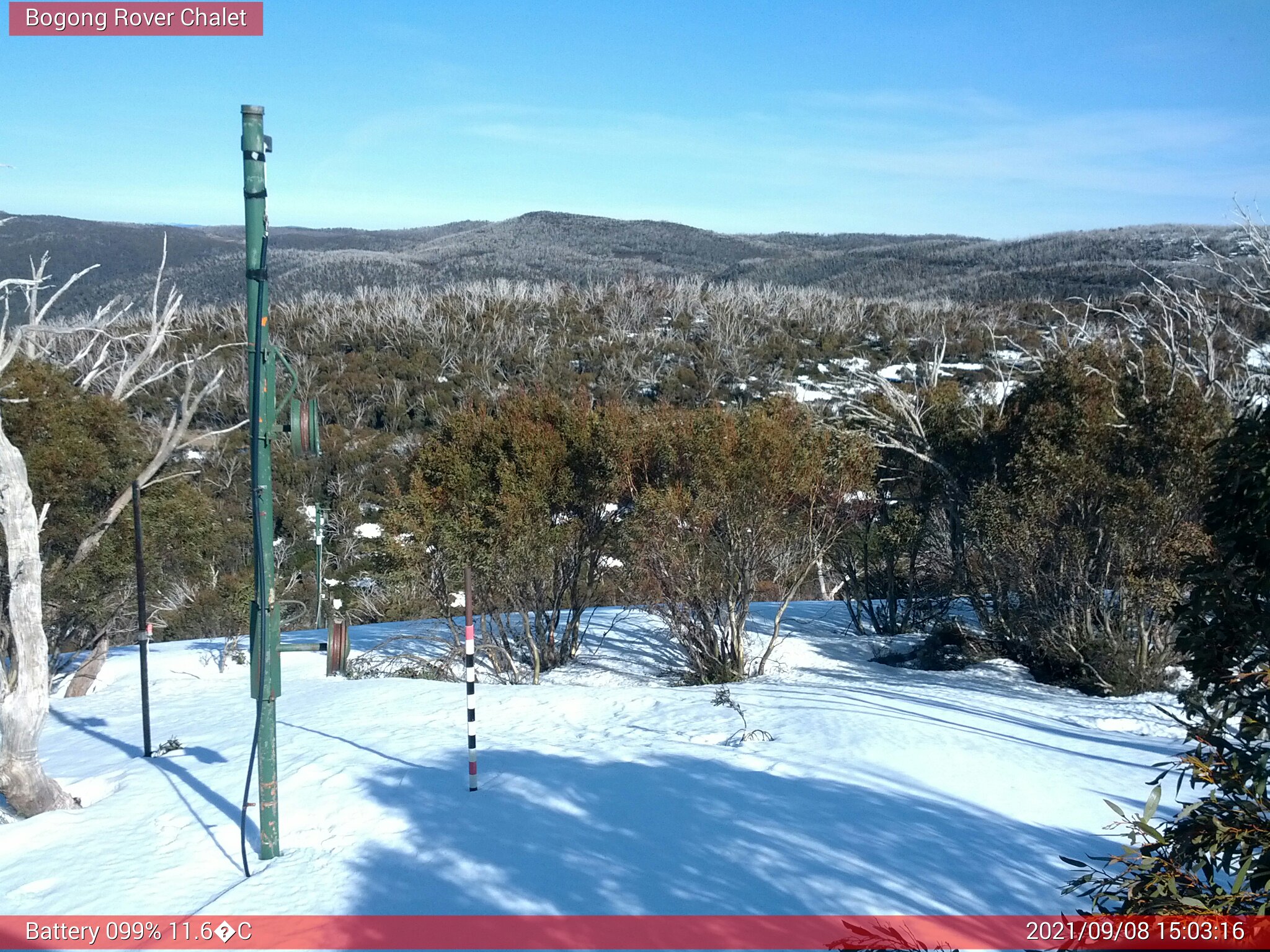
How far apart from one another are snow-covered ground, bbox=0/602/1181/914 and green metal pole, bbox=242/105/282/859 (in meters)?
1.06

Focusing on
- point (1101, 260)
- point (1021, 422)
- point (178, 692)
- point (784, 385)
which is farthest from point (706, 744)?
point (1101, 260)

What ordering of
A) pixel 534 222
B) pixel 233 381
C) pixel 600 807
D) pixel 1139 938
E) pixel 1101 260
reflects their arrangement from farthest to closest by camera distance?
pixel 534 222 < pixel 1101 260 < pixel 233 381 < pixel 600 807 < pixel 1139 938

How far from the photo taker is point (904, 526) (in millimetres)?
16938

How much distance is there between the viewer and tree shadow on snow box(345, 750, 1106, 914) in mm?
4871

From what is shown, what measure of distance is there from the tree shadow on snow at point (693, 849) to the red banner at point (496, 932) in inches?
3.8

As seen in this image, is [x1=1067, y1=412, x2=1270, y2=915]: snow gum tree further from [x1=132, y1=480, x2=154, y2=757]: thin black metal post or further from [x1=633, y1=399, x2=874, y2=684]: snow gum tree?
[x1=633, y1=399, x2=874, y2=684]: snow gum tree

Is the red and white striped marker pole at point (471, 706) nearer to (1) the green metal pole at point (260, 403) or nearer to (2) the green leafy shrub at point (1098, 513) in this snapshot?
(1) the green metal pole at point (260, 403)

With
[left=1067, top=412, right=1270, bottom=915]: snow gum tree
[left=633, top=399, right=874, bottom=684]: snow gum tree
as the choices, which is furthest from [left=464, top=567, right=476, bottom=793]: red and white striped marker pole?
[left=633, top=399, right=874, bottom=684]: snow gum tree

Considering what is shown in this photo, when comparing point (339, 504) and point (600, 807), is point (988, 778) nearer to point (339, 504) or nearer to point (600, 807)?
point (600, 807)

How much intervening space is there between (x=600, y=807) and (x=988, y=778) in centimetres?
302

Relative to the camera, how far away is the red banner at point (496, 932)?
14.6 ft

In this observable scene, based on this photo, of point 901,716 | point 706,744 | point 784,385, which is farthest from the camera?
point 784,385

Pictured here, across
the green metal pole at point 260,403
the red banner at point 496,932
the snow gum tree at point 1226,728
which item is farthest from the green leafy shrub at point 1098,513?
the green metal pole at point 260,403

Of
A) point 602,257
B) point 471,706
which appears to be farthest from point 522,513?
point 602,257
